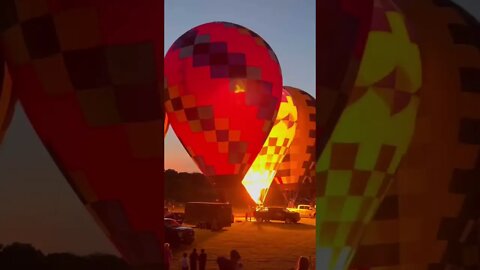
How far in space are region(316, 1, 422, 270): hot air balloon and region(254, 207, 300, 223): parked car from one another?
13676 millimetres

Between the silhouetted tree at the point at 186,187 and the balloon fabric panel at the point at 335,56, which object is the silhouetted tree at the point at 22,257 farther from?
the silhouetted tree at the point at 186,187

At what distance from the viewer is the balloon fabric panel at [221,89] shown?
11.1 metres

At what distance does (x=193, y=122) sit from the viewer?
11219mm

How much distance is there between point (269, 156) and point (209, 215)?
2.69 m

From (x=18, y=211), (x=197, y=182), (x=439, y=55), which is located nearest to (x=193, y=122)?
(x=439, y=55)

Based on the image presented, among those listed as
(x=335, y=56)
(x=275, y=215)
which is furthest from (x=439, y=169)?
(x=275, y=215)

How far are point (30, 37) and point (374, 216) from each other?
332cm

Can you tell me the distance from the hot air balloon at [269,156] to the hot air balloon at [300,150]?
73.6 inches

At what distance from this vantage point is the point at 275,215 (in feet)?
61.9

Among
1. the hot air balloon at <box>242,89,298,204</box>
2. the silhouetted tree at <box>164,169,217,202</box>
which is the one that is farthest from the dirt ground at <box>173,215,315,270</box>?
the silhouetted tree at <box>164,169,217,202</box>

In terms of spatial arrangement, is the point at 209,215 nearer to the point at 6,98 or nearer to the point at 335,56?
the point at 335,56

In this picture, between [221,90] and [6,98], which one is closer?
[6,98]

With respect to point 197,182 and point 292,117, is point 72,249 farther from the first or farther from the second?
point 197,182

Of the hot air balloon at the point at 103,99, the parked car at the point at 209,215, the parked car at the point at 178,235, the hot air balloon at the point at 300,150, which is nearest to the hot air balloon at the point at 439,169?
the hot air balloon at the point at 103,99
